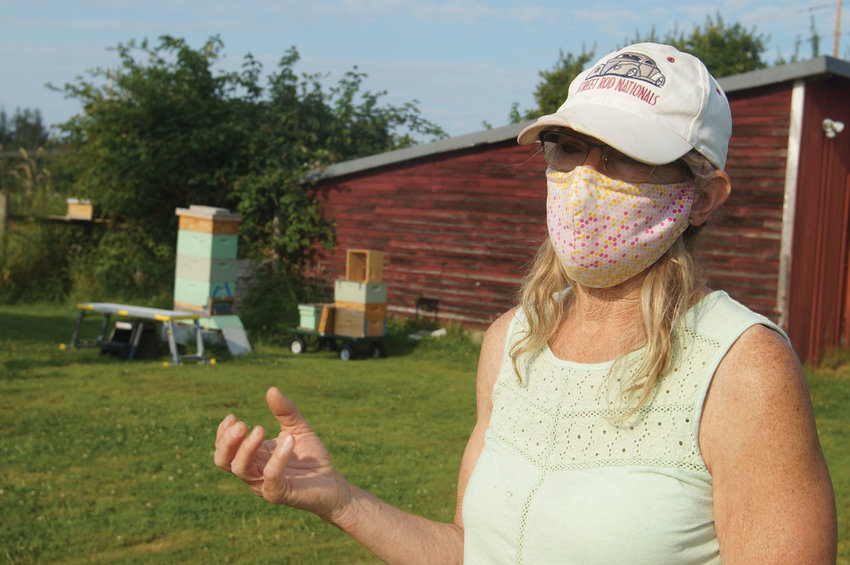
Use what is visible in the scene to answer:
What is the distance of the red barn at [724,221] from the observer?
38.3 ft

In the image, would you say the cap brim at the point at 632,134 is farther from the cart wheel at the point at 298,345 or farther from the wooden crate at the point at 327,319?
the cart wheel at the point at 298,345

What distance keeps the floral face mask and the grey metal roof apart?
1038 cm

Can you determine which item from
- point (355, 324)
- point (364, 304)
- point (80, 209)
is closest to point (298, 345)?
point (355, 324)

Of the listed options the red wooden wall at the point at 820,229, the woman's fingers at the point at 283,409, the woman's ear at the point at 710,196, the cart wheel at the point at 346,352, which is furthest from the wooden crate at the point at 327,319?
the woman's ear at the point at 710,196

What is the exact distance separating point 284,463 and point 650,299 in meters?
0.83

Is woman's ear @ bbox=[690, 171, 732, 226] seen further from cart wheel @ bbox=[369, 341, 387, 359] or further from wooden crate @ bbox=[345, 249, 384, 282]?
cart wheel @ bbox=[369, 341, 387, 359]

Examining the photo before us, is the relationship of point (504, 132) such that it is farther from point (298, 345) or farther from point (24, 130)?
point (24, 130)

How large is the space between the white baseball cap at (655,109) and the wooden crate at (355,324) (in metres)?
10.7

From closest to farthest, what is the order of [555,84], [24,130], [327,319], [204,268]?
[204,268] → [327,319] → [555,84] → [24,130]

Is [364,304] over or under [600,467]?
under

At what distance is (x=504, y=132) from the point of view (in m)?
13.5

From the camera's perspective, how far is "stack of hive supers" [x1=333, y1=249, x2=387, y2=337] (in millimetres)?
12469

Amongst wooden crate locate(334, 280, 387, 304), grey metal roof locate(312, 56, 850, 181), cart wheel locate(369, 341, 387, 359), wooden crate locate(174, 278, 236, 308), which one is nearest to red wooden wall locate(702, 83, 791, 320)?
grey metal roof locate(312, 56, 850, 181)

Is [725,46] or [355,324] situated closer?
[355,324]
